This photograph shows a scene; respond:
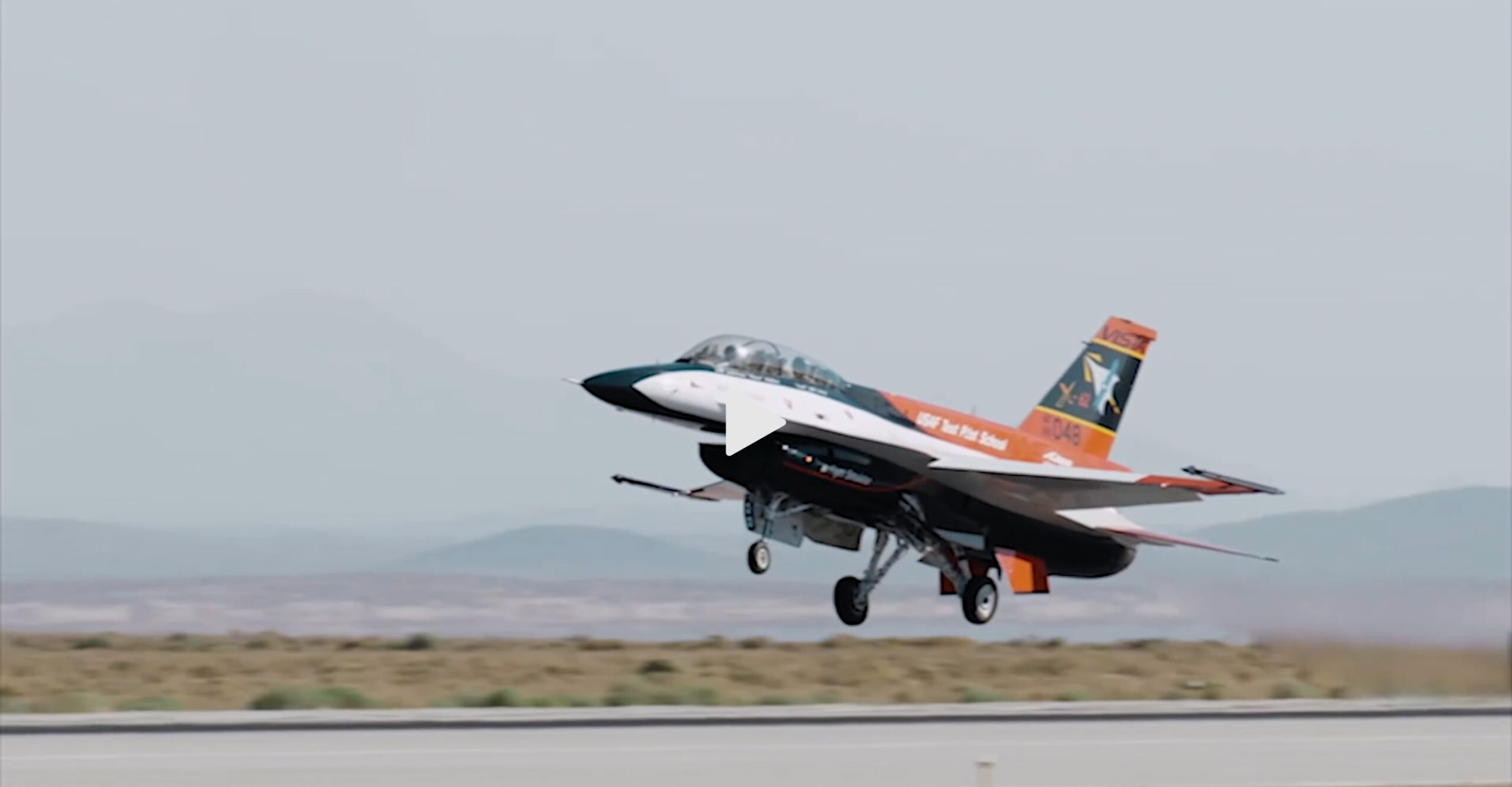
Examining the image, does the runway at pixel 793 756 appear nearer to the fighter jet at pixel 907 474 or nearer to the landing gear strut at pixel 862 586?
the fighter jet at pixel 907 474

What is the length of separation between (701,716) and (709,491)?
922cm

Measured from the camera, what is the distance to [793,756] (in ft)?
92.4

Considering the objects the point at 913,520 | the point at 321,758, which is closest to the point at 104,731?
the point at 321,758

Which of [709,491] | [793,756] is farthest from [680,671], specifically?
[793,756]

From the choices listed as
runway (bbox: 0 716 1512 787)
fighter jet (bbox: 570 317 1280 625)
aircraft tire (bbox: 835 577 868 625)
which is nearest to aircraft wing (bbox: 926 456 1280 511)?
fighter jet (bbox: 570 317 1280 625)

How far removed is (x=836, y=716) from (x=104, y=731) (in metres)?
11.3

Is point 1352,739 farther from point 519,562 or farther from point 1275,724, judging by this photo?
point 519,562

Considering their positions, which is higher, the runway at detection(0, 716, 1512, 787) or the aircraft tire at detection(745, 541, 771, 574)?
the aircraft tire at detection(745, 541, 771, 574)

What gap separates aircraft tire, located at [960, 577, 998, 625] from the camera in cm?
4184

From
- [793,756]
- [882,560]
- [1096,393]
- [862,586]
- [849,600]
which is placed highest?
[1096,393]

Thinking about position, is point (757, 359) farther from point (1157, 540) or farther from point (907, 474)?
point (1157, 540)
